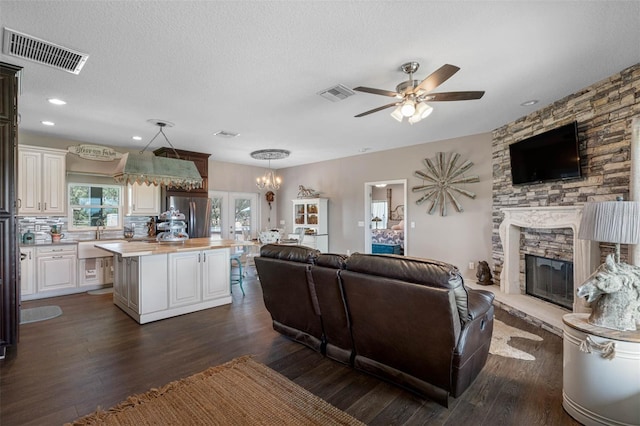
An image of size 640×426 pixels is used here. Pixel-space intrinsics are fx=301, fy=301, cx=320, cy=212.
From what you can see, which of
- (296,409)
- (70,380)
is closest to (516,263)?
(296,409)

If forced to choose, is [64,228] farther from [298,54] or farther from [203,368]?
[298,54]

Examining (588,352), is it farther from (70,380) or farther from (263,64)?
(70,380)

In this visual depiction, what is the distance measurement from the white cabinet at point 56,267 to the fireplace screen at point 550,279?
7.13 metres

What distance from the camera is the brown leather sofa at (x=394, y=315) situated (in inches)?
76.5

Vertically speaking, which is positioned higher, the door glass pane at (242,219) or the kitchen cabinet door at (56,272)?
the door glass pane at (242,219)

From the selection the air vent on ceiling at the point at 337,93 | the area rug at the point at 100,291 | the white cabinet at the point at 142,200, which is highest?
the air vent on ceiling at the point at 337,93

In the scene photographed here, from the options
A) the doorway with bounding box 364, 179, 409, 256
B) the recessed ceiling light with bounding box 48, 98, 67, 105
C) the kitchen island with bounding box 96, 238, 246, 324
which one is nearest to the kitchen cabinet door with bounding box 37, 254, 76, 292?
the kitchen island with bounding box 96, 238, 246, 324

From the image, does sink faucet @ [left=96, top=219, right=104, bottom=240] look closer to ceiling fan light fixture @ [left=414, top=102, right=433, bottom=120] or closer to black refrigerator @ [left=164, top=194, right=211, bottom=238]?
black refrigerator @ [left=164, top=194, right=211, bottom=238]

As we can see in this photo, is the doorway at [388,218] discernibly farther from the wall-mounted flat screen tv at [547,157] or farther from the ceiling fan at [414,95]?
the ceiling fan at [414,95]

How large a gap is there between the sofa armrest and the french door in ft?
20.0

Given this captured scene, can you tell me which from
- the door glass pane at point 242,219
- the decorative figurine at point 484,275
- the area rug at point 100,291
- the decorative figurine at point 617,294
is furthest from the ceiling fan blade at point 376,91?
the door glass pane at point 242,219

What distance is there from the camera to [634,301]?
75.8 inches

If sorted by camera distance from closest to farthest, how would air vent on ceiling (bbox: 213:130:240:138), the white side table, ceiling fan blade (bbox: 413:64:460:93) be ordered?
1. the white side table
2. ceiling fan blade (bbox: 413:64:460:93)
3. air vent on ceiling (bbox: 213:130:240:138)

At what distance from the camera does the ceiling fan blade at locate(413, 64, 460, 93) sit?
2179 mm
